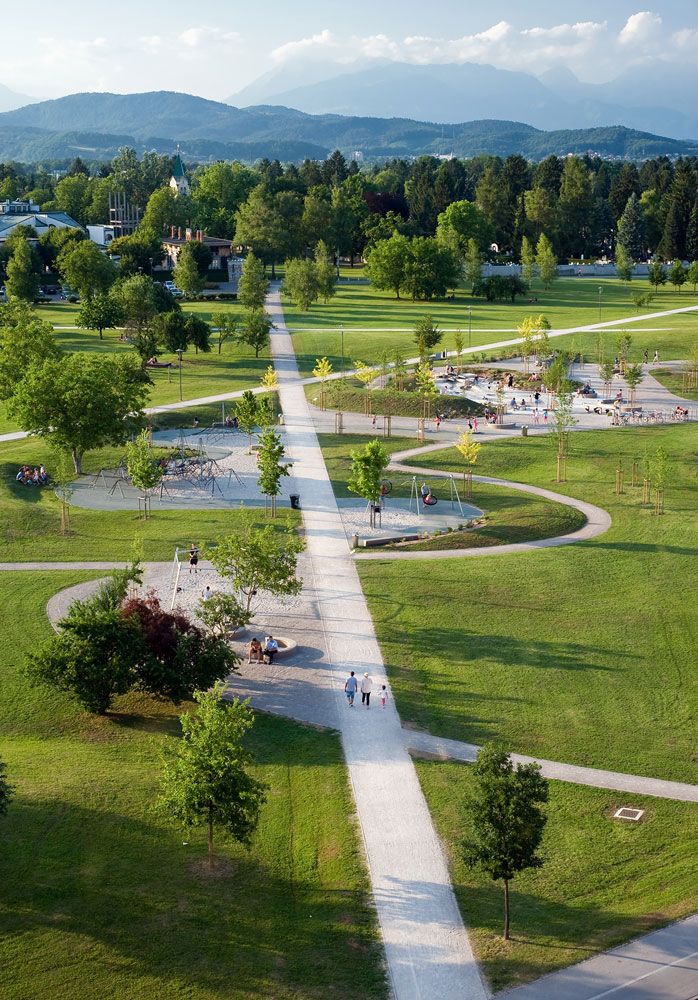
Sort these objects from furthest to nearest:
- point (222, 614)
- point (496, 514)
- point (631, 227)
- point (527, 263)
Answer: point (631, 227)
point (527, 263)
point (496, 514)
point (222, 614)

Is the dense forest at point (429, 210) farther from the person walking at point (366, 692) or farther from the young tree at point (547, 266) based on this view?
the person walking at point (366, 692)

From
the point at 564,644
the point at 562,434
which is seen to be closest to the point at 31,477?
the point at 562,434

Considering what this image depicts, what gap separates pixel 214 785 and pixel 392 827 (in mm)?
4737

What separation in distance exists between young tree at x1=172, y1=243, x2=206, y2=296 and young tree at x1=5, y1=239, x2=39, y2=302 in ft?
47.2

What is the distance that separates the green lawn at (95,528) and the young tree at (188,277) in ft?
217

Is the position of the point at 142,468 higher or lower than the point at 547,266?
lower

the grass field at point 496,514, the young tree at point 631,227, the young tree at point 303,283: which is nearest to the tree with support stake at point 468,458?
the grass field at point 496,514

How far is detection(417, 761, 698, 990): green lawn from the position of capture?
22391mm

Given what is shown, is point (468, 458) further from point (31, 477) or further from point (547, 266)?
point (547, 266)

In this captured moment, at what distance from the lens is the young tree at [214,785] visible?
2433 centimetres

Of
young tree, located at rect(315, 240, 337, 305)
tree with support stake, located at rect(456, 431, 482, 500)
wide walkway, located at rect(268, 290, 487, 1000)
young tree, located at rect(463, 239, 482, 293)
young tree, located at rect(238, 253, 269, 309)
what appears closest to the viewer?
wide walkway, located at rect(268, 290, 487, 1000)

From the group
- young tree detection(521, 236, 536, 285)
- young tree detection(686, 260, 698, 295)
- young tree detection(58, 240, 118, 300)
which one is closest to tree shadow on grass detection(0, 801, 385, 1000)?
young tree detection(58, 240, 118, 300)

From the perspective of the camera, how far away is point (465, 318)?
358 ft

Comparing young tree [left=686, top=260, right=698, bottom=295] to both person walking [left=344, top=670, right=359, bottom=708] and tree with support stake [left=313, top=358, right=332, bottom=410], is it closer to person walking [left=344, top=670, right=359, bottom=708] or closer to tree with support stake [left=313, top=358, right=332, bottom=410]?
tree with support stake [left=313, top=358, right=332, bottom=410]
